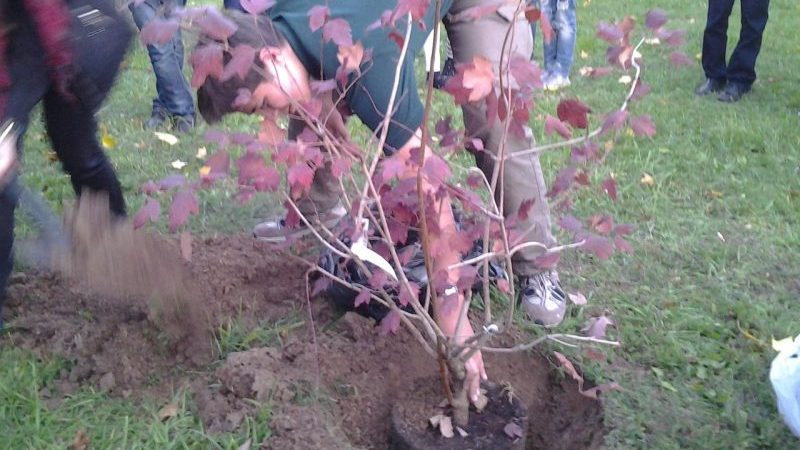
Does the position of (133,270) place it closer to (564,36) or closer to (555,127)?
(555,127)

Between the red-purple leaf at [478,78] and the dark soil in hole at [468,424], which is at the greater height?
the red-purple leaf at [478,78]

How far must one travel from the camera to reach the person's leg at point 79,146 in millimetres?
2561

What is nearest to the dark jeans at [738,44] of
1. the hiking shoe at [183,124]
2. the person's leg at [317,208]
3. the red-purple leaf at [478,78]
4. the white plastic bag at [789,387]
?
the person's leg at [317,208]

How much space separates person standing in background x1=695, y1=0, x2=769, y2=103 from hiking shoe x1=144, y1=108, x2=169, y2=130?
10.2 feet

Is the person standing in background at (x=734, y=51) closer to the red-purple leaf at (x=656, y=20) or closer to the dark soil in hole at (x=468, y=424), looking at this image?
the dark soil in hole at (x=468, y=424)

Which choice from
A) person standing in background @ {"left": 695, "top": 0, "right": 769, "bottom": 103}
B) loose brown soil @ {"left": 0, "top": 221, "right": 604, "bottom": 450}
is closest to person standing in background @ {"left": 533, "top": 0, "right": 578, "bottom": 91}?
person standing in background @ {"left": 695, "top": 0, "right": 769, "bottom": 103}

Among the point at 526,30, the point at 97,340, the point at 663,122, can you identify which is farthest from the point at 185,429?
the point at 663,122

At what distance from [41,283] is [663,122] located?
319cm

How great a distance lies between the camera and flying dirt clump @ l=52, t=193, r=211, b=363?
2396mm

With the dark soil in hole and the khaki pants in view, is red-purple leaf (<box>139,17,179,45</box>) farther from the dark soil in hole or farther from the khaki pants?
the dark soil in hole

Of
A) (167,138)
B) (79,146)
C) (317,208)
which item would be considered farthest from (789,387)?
(167,138)

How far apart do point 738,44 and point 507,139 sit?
10.8 ft

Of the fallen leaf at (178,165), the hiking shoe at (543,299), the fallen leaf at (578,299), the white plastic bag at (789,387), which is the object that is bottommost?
the fallen leaf at (178,165)

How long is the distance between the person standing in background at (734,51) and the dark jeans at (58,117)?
365 cm
